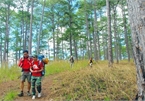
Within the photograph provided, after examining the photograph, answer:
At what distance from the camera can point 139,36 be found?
2.74m

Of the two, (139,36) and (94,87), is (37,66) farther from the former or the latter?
(139,36)

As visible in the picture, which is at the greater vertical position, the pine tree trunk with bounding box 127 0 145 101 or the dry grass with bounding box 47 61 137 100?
the pine tree trunk with bounding box 127 0 145 101

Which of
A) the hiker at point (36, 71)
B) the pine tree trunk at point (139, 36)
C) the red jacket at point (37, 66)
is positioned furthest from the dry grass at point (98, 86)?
the pine tree trunk at point (139, 36)

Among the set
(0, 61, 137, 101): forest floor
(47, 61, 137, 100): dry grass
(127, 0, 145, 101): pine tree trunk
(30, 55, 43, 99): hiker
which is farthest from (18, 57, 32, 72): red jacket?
(127, 0, 145, 101): pine tree trunk

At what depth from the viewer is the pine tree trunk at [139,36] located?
2723 millimetres

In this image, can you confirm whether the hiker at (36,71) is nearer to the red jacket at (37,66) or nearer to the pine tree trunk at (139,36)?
the red jacket at (37,66)

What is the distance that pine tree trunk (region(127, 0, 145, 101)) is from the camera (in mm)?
2723

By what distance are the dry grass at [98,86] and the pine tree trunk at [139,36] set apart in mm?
3363

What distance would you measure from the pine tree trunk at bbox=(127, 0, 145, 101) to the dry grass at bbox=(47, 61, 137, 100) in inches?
132

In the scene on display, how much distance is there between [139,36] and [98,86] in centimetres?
436

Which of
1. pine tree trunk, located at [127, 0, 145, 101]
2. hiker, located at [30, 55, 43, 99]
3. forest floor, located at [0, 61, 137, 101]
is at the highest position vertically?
pine tree trunk, located at [127, 0, 145, 101]

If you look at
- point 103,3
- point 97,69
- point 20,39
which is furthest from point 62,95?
point 20,39

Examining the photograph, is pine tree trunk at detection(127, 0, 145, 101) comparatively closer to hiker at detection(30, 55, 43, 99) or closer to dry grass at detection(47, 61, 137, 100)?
dry grass at detection(47, 61, 137, 100)

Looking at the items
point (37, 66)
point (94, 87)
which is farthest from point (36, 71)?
Result: point (94, 87)
